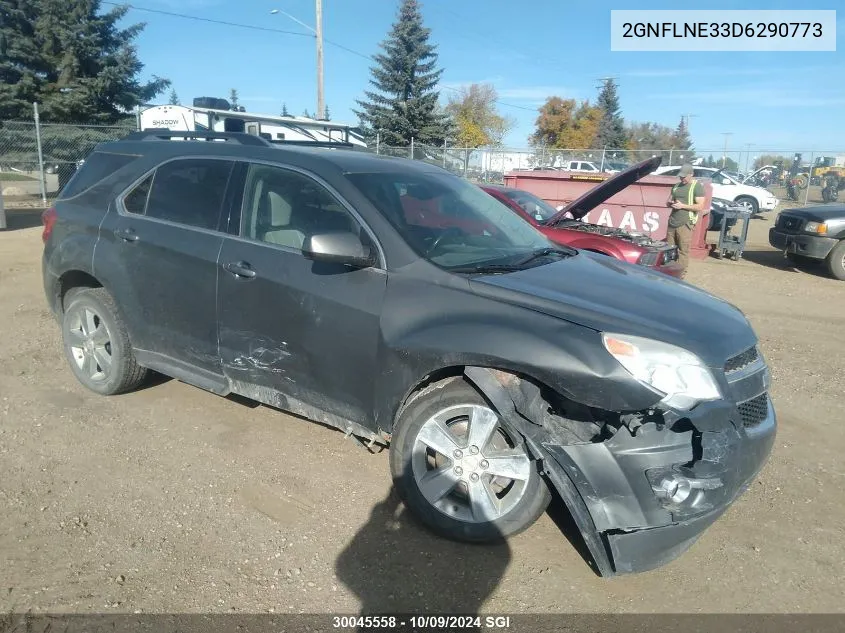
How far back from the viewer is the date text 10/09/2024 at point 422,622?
2.64 metres

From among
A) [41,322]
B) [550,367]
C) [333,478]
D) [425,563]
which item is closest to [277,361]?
[333,478]

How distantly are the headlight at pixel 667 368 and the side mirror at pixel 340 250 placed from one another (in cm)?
127

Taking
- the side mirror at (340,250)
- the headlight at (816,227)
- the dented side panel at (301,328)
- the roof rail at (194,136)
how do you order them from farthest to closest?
the headlight at (816,227), the roof rail at (194,136), the dented side panel at (301,328), the side mirror at (340,250)

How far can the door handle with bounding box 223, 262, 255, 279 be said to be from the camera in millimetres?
3664

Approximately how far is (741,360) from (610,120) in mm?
63056

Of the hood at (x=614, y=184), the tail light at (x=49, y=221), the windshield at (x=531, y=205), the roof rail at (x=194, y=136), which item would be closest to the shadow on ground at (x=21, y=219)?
the tail light at (x=49, y=221)

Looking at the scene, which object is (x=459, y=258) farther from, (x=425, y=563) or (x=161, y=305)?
(x=161, y=305)

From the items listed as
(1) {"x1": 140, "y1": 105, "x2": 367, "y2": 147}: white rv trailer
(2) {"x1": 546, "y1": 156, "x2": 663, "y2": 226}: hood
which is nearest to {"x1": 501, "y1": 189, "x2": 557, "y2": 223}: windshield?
(2) {"x1": 546, "y1": 156, "x2": 663, "y2": 226}: hood

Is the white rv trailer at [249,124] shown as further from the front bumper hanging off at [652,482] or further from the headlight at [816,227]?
the headlight at [816,227]

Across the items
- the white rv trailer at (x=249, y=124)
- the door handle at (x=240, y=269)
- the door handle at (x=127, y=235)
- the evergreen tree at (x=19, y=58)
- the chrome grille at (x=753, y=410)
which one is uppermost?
the evergreen tree at (x=19, y=58)

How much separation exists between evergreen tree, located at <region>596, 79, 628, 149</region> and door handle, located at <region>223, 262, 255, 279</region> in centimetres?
5882

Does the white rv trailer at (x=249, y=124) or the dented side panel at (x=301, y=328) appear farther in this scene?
the white rv trailer at (x=249, y=124)

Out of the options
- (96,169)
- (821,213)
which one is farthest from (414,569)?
(821,213)

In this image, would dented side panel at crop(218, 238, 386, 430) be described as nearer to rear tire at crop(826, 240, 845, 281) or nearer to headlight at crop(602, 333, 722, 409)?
headlight at crop(602, 333, 722, 409)
